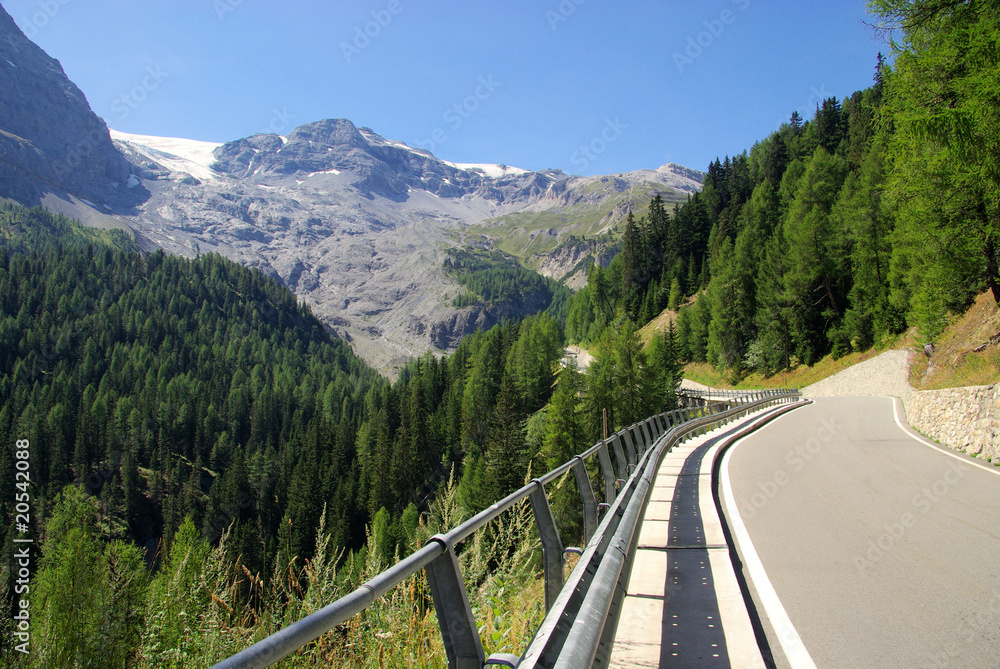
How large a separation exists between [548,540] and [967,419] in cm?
1333

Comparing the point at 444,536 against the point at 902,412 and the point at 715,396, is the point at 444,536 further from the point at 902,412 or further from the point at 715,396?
the point at 715,396

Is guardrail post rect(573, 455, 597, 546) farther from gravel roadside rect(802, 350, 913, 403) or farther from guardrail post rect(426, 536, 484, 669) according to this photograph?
gravel roadside rect(802, 350, 913, 403)

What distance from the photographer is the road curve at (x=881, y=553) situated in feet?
11.5

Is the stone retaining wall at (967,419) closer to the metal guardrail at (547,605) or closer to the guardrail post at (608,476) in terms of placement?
the guardrail post at (608,476)

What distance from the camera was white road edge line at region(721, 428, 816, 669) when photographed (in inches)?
130

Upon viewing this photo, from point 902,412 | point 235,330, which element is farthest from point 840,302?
point 235,330

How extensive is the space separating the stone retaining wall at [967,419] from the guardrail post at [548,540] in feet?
36.8

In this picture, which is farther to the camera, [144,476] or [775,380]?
[144,476]

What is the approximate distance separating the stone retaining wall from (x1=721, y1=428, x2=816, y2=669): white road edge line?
7.32 metres

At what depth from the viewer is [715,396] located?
1976 inches

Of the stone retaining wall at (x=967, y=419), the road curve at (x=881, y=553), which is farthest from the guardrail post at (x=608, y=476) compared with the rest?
the stone retaining wall at (x=967, y=419)

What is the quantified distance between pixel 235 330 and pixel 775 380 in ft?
616

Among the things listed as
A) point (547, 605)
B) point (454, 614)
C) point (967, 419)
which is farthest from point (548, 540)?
point (967, 419)

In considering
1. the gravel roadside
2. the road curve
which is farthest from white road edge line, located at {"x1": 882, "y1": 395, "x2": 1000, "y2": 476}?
the gravel roadside
